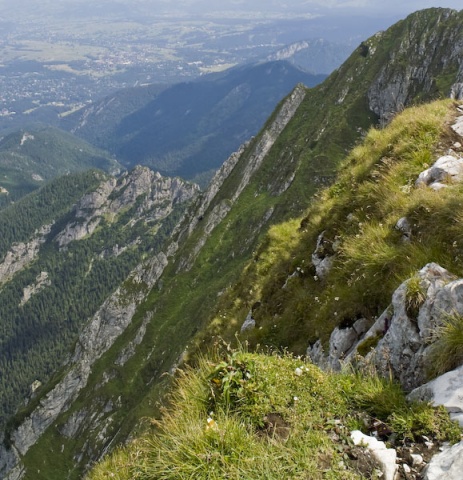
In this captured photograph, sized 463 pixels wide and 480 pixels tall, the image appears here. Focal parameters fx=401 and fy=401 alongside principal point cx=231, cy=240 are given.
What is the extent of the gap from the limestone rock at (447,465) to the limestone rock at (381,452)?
447 mm

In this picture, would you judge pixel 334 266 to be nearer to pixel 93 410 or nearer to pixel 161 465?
pixel 161 465

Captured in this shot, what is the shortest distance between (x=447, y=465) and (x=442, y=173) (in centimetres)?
884

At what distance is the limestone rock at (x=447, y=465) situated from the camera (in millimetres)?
5328

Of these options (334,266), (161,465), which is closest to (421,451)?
(161,465)

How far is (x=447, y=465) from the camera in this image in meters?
5.52

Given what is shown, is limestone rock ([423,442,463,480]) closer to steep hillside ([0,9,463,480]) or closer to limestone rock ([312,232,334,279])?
limestone rock ([312,232,334,279])

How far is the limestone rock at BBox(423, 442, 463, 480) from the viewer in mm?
5328

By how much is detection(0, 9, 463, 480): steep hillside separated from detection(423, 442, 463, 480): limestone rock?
237 feet

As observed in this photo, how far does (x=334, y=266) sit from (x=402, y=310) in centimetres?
492

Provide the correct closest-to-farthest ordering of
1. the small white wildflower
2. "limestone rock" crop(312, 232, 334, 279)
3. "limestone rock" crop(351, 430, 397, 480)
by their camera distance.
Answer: "limestone rock" crop(351, 430, 397, 480) < the small white wildflower < "limestone rock" crop(312, 232, 334, 279)

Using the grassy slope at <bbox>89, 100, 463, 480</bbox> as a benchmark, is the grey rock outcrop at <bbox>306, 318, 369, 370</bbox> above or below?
below

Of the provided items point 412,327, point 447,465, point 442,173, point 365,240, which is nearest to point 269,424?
point 447,465

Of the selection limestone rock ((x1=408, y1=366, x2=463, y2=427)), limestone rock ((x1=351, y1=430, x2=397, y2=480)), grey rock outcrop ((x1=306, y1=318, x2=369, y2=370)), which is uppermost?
limestone rock ((x1=408, y1=366, x2=463, y2=427))

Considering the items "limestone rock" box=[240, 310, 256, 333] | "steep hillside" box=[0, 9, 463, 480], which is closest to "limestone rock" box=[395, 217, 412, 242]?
"limestone rock" box=[240, 310, 256, 333]
